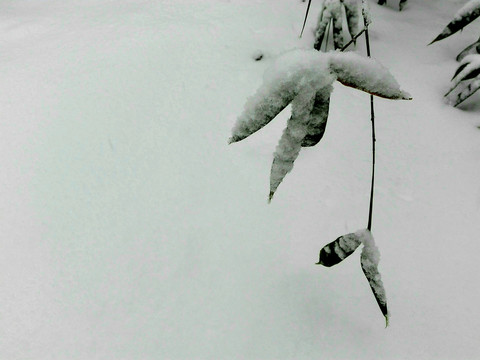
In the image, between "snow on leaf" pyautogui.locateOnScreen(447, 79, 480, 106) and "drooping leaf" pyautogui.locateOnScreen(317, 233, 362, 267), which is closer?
"drooping leaf" pyautogui.locateOnScreen(317, 233, 362, 267)

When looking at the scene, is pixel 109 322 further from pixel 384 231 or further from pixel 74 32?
pixel 74 32

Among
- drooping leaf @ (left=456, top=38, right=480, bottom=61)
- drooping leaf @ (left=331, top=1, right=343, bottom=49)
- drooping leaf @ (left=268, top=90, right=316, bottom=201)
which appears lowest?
drooping leaf @ (left=456, top=38, right=480, bottom=61)

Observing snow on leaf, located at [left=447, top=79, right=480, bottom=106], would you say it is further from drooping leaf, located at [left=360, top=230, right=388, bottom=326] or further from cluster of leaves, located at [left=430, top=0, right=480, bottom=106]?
drooping leaf, located at [left=360, top=230, right=388, bottom=326]

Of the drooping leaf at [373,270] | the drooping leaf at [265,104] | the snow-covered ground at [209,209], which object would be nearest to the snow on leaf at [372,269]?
the drooping leaf at [373,270]

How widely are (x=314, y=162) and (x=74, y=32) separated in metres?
0.76

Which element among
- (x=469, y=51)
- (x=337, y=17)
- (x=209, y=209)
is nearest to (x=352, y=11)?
(x=337, y=17)

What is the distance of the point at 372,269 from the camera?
0.45 m

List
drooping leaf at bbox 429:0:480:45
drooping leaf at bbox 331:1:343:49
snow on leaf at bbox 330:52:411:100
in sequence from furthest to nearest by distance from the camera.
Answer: drooping leaf at bbox 331:1:343:49
drooping leaf at bbox 429:0:480:45
snow on leaf at bbox 330:52:411:100

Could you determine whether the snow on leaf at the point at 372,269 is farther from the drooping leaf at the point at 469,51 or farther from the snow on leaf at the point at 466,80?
the drooping leaf at the point at 469,51

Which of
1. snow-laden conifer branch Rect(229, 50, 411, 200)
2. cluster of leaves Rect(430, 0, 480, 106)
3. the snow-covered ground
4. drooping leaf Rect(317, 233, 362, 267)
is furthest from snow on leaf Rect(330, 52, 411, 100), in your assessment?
cluster of leaves Rect(430, 0, 480, 106)

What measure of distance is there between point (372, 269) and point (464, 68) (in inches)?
23.7

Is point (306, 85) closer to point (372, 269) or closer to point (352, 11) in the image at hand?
point (372, 269)

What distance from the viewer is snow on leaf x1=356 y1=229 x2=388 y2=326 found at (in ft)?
1.43

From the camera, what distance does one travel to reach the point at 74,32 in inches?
39.1
